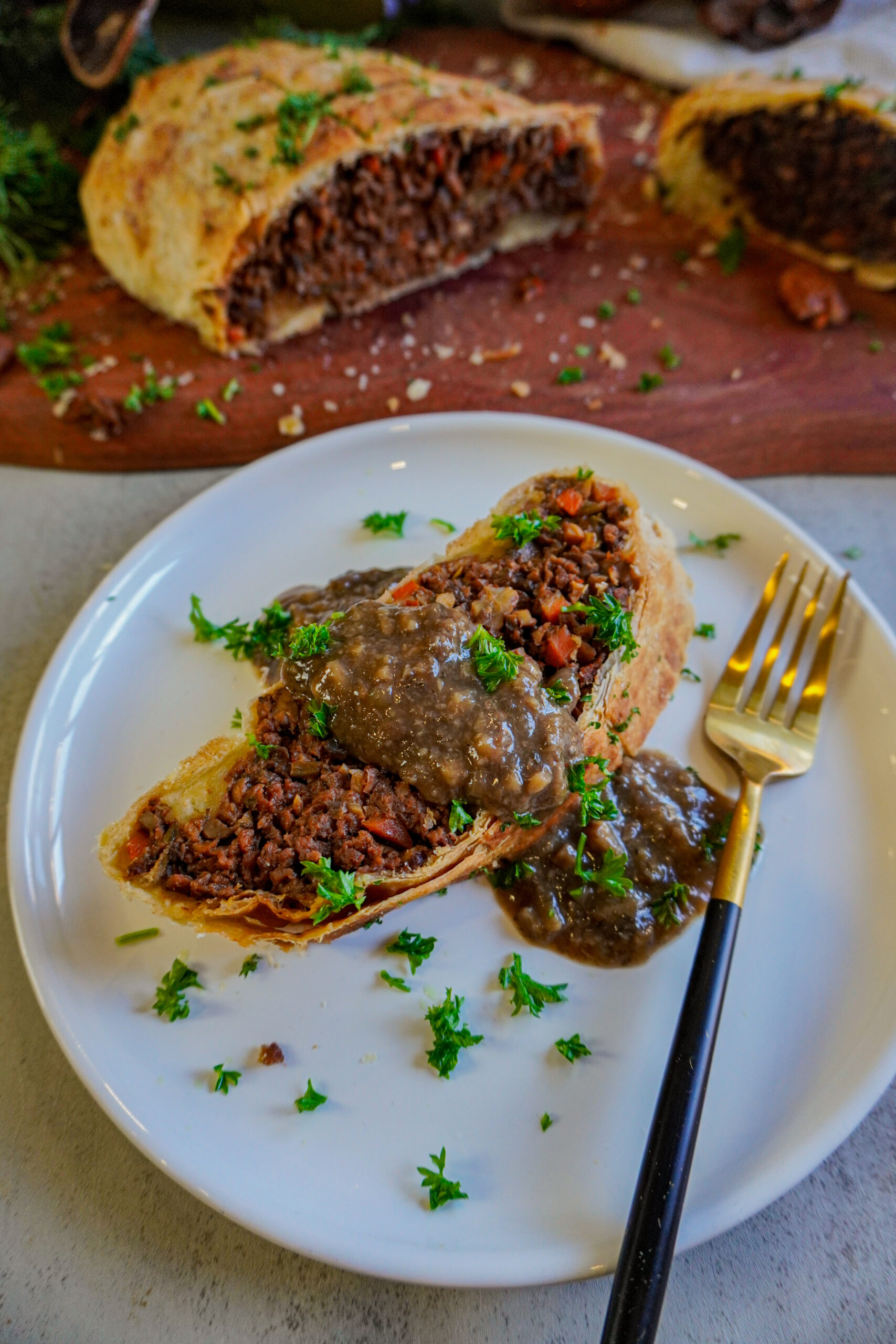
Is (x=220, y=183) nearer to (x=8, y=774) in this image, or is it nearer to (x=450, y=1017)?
(x=8, y=774)

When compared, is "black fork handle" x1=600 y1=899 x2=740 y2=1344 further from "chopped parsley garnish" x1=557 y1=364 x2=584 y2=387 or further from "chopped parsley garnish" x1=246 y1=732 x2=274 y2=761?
"chopped parsley garnish" x1=557 y1=364 x2=584 y2=387

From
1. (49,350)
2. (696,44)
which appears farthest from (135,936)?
(696,44)

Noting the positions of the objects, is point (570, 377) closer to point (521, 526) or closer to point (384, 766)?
point (521, 526)

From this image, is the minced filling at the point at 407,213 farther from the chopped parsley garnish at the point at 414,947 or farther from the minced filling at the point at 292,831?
the chopped parsley garnish at the point at 414,947

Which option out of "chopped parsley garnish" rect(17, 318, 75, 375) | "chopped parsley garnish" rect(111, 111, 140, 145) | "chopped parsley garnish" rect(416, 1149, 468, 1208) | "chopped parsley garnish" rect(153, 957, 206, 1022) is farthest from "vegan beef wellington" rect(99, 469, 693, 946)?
"chopped parsley garnish" rect(111, 111, 140, 145)

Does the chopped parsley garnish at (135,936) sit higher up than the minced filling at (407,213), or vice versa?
the minced filling at (407,213)

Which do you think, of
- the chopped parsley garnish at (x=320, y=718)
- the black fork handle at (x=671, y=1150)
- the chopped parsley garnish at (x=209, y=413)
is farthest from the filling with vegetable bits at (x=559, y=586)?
the chopped parsley garnish at (x=209, y=413)
